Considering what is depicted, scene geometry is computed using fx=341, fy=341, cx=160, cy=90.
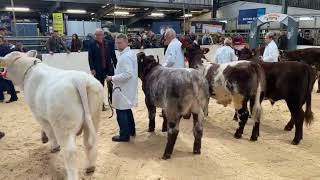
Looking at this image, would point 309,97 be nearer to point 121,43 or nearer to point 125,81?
point 125,81

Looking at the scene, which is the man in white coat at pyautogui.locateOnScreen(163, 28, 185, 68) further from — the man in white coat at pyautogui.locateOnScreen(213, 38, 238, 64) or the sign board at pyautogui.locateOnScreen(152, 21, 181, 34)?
the sign board at pyautogui.locateOnScreen(152, 21, 181, 34)

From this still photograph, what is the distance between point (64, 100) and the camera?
3777mm

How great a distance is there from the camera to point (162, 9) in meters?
29.0

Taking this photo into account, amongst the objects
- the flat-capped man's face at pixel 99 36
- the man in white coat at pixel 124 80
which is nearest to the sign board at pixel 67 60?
the flat-capped man's face at pixel 99 36

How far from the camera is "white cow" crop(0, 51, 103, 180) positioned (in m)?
3.79

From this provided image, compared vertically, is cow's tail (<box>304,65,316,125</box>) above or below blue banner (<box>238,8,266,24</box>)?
below

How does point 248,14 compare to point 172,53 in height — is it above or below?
above

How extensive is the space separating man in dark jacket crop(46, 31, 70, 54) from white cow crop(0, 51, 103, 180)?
27.6ft

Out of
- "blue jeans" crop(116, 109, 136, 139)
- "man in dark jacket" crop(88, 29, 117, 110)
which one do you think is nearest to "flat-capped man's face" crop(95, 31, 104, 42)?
"man in dark jacket" crop(88, 29, 117, 110)

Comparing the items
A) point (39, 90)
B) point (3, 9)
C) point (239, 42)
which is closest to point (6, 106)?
point (39, 90)

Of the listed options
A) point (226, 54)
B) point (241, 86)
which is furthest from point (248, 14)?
point (241, 86)

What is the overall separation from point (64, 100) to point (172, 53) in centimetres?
345

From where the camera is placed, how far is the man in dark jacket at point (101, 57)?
24.0 feet

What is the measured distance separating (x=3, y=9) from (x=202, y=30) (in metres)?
12.6
